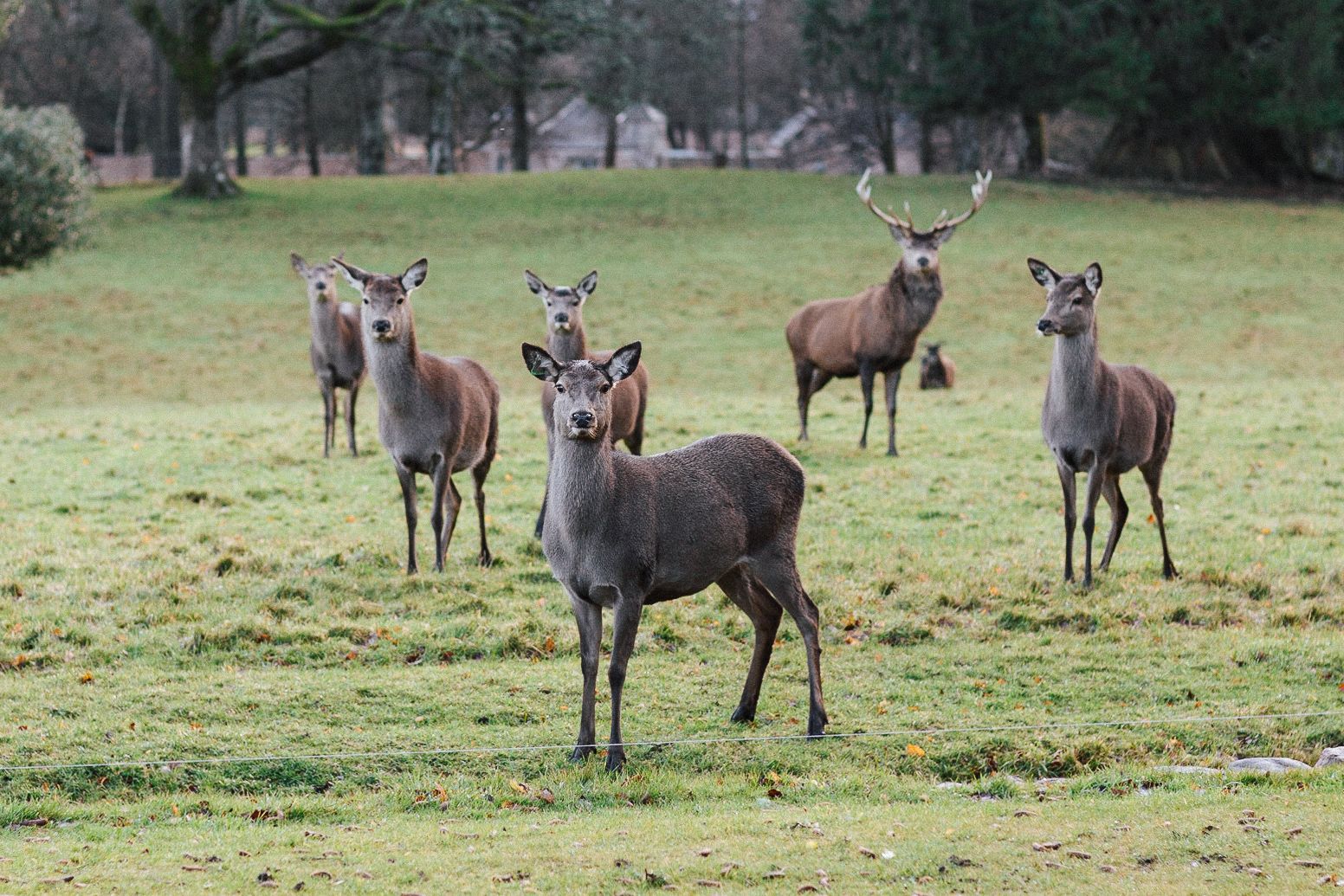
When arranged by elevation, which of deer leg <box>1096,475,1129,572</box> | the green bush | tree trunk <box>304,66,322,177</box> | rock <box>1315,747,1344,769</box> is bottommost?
rock <box>1315,747,1344,769</box>

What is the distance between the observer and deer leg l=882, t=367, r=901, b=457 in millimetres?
16797

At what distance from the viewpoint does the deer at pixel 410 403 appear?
38.1ft

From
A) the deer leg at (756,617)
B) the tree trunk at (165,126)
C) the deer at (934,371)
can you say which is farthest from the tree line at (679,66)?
the deer leg at (756,617)

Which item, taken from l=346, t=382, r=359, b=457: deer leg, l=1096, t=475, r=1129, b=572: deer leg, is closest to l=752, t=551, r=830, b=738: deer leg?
l=1096, t=475, r=1129, b=572: deer leg

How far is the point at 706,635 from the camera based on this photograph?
10227mm

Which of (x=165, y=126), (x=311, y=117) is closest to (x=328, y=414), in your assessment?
(x=311, y=117)

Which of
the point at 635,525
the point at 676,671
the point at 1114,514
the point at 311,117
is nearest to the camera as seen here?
the point at 635,525

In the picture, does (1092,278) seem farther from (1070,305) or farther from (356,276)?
(356,276)

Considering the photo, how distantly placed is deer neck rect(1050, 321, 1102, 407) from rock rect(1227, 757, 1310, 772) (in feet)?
13.2

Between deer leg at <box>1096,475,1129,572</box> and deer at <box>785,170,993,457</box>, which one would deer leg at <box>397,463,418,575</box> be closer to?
deer leg at <box>1096,475,1129,572</box>

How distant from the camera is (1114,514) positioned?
38.4 ft

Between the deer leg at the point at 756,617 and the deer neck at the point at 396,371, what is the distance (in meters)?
4.15

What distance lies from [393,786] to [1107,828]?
3544mm

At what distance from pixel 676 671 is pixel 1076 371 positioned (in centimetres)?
414
